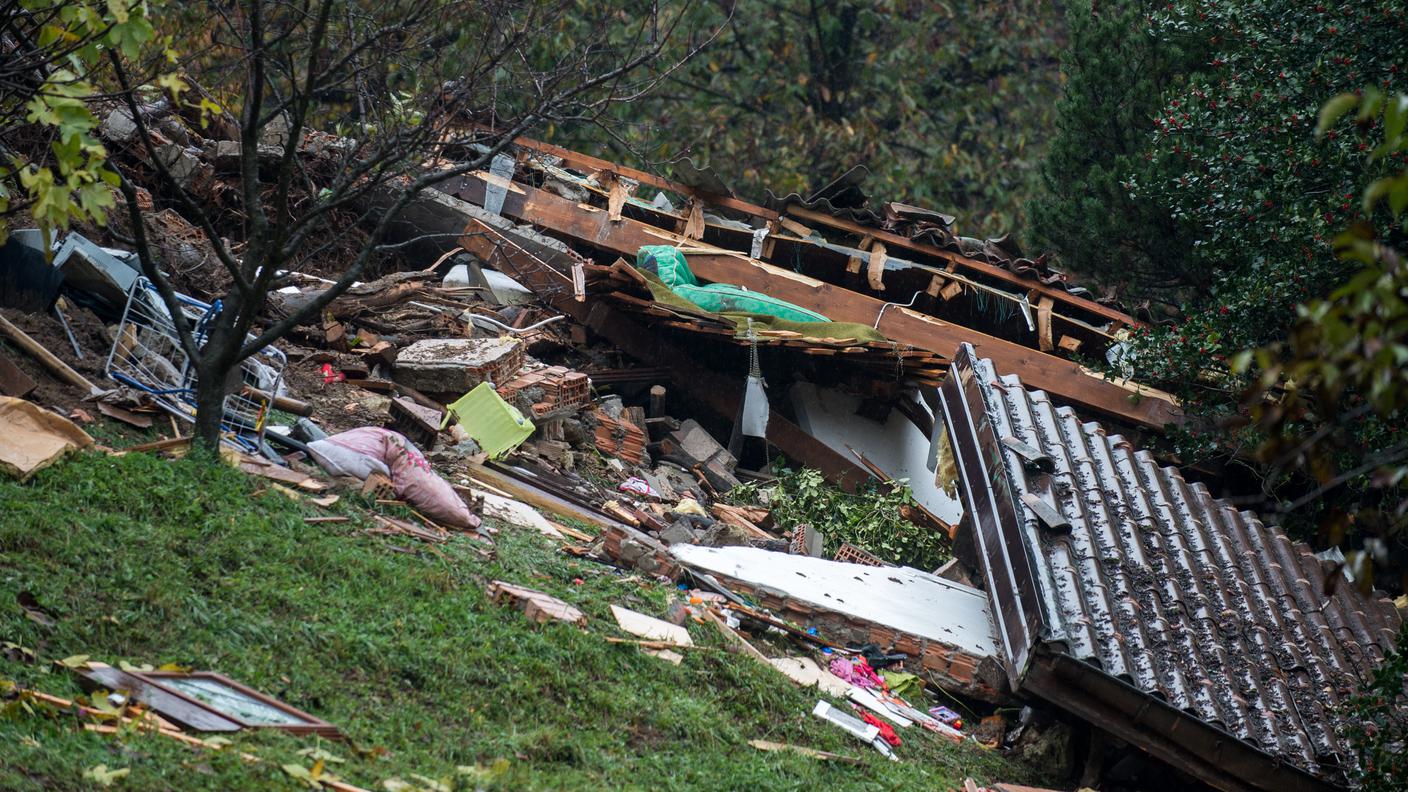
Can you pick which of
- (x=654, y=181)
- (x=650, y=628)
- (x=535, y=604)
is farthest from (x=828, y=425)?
(x=535, y=604)

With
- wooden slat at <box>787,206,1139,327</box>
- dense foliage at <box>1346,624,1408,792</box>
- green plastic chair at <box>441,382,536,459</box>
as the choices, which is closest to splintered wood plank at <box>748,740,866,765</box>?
dense foliage at <box>1346,624,1408,792</box>

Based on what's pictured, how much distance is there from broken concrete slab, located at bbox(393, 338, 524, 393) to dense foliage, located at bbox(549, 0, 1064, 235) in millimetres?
13306

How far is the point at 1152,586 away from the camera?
8.40 m

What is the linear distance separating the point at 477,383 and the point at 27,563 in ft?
17.9

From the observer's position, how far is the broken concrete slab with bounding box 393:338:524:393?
10984 millimetres

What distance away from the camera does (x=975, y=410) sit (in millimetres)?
10188

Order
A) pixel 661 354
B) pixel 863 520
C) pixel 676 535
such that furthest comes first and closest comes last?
pixel 661 354, pixel 863 520, pixel 676 535

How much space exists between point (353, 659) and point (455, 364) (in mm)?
5389

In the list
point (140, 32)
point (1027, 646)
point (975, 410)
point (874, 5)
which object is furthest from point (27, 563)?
point (874, 5)

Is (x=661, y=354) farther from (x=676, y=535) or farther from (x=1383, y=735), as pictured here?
(x=1383, y=735)

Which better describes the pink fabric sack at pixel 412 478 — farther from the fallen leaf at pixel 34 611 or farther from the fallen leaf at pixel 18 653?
the fallen leaf at pixel 18 653

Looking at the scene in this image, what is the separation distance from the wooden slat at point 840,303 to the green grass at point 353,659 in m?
6.74

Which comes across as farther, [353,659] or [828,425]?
[828,425]

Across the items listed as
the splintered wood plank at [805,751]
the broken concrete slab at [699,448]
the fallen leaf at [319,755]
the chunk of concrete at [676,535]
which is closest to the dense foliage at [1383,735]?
the splintered wood plank at [805,751]
